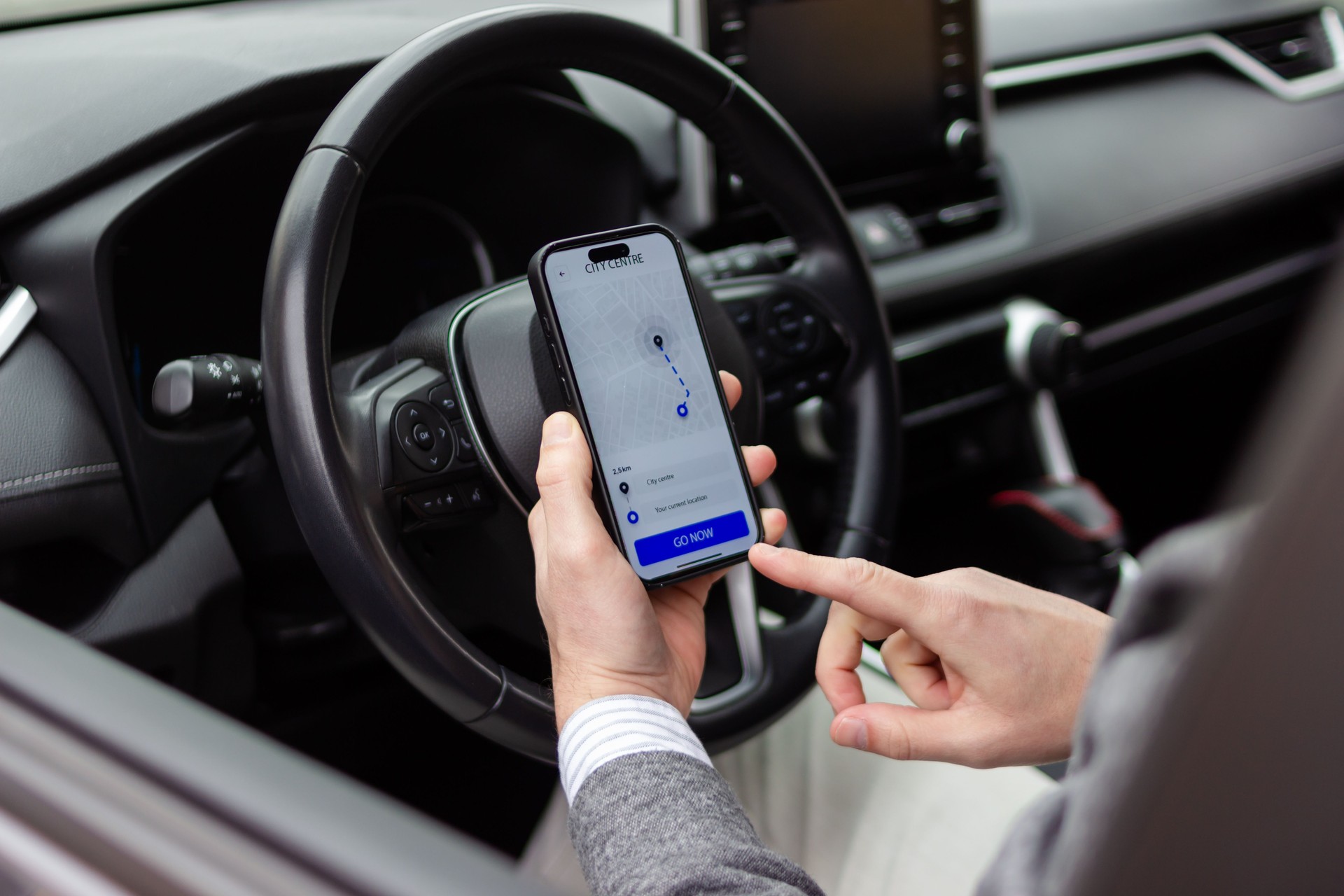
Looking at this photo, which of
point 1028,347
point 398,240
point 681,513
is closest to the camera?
point 681,513

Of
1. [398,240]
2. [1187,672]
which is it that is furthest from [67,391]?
[1187,672]

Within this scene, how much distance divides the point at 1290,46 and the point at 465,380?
6.61ft

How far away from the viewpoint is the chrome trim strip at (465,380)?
2.39 ft

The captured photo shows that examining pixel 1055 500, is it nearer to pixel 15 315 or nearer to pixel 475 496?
pixel 475 496

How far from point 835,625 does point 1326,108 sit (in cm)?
185

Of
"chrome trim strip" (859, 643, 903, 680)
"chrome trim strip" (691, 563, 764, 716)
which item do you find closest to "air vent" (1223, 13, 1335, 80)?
"chrome trim strip" (859, 643, 903, 680)

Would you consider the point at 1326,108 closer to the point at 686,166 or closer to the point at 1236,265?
the point at 1236,265

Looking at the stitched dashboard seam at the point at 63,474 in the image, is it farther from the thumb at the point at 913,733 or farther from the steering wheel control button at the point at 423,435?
the thumb at the point at 913,733

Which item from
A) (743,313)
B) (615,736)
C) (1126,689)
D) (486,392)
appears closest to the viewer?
(1126,689)

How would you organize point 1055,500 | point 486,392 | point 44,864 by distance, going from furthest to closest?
point 1055,500 → point 486,392 → point 44,864

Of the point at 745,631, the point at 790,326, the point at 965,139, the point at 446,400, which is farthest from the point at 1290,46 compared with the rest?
the point at 446,400

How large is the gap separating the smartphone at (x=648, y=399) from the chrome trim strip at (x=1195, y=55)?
926 mm

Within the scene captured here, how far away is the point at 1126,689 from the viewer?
0.83ft

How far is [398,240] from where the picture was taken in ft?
3.56
